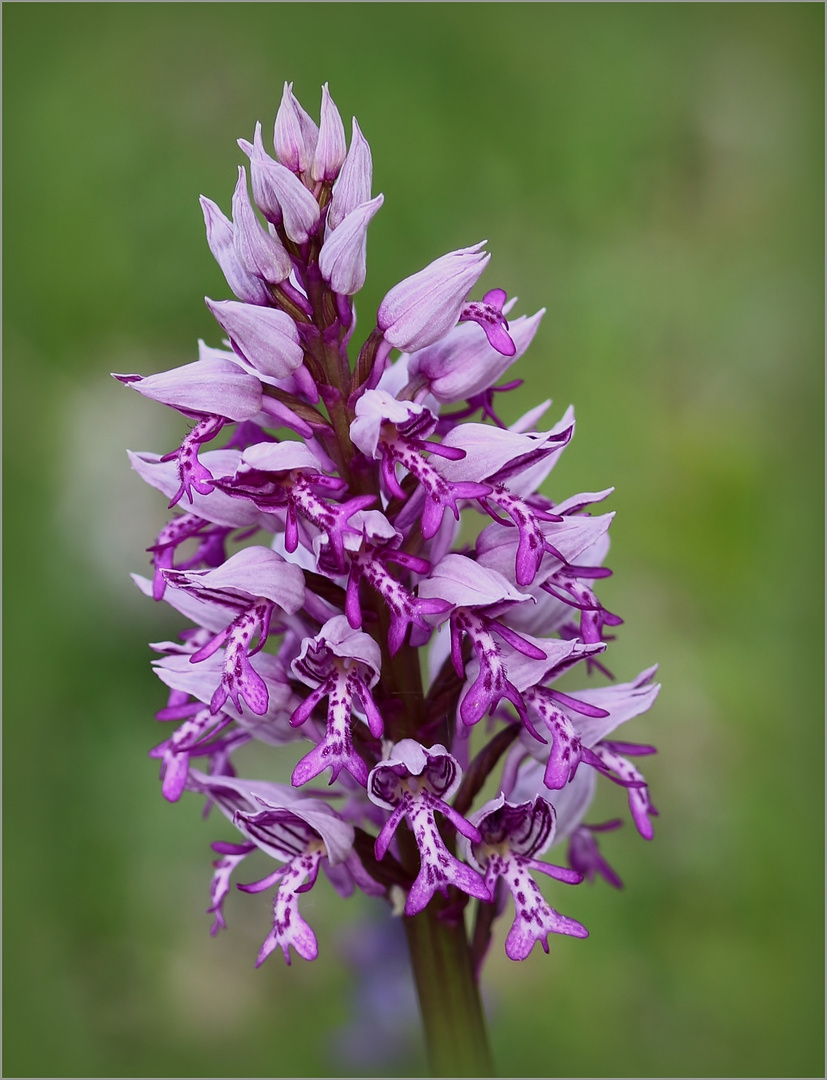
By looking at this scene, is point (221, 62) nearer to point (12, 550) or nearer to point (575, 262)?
point (575, 262)

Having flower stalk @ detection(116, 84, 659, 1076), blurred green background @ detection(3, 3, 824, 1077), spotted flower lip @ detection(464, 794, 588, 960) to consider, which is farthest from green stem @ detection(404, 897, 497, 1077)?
blurred green background @ detection(3, 3, 824, 1077)

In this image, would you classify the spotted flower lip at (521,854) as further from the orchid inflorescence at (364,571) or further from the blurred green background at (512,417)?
the blurred green background at (512,417)

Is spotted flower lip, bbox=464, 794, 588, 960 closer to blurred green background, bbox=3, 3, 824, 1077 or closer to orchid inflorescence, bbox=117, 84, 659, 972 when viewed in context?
orchid inflorescence, bbox=117, 84, 659, 972

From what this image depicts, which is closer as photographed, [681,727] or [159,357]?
[681,727]

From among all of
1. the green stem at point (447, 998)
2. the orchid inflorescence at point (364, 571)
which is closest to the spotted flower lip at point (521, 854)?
the orchid inflorescence at point (364, 571)

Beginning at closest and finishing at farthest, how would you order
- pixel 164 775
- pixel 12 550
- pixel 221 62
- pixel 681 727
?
pixel 164 775
pixel 681 727
pixel 12 550
pixel 221 62

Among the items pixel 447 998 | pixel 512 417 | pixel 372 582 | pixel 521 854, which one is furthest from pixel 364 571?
pixel 512 417

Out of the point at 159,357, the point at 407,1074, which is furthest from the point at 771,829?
the point at 159,357
